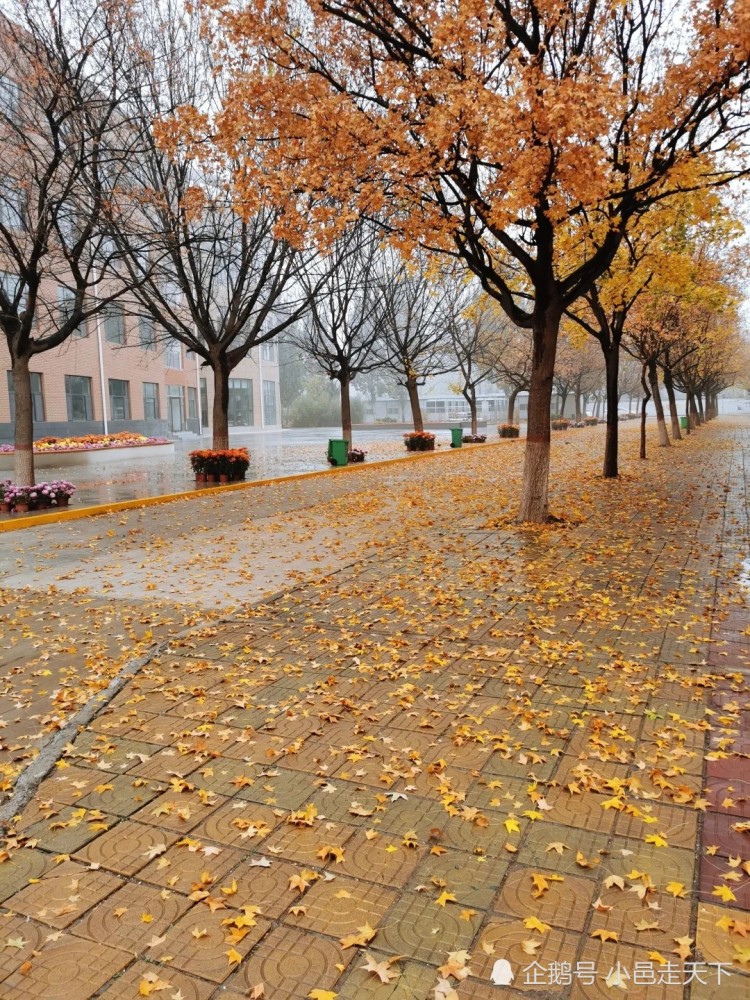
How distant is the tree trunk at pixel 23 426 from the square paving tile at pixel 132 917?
506 inches

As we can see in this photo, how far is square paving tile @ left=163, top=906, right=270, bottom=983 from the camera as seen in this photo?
255 cm

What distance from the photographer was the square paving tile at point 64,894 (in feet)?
9.34

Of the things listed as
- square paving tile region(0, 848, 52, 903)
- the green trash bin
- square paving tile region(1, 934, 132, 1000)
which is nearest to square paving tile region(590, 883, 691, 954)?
square paving tile region(1, 934, 132, 1000)

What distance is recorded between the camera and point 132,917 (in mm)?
2809

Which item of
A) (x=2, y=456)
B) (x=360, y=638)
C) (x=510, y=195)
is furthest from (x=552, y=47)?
(x=2, y=456)

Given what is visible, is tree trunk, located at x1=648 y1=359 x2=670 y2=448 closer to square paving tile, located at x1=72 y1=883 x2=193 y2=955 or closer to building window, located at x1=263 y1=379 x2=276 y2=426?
square paving tile, located at x1=72 y1=883 x2=193 y2=955

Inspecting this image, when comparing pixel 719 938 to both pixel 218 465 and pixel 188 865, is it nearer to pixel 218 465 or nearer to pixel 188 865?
pixel 188 865

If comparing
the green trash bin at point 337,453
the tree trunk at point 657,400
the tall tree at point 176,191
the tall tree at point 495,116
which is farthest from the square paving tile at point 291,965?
the tree trunk at point 657,400

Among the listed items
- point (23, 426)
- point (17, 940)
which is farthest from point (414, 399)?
point (17, 940)

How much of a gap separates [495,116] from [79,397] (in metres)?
35.5

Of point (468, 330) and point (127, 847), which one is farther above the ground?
point (468, 330)

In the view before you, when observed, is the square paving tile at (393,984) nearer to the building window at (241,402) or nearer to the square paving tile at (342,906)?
the square paving tile at (342,906)

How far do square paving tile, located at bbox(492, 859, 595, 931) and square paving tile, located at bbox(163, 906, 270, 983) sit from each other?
93 centimetres

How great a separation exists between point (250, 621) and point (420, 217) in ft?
22.3
